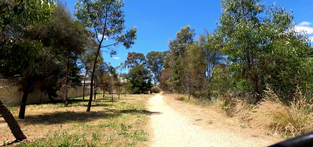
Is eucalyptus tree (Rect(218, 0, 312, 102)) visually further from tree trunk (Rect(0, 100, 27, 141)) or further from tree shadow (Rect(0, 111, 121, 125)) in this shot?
tree trunk (Rect(0, 100, 27, 141))

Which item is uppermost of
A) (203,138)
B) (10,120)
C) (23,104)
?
(23,104)

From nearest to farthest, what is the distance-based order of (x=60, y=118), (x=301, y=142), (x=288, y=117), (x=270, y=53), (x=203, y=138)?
(x=301, y=142)
(x=203, y=138)
(x=288, y=117)
(x=270, y=53)
(x=60, y=118)

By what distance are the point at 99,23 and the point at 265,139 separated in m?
11.8

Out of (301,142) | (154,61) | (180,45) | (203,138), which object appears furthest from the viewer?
(154,61)

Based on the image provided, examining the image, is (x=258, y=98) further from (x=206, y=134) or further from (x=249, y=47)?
(x=206, y=134)

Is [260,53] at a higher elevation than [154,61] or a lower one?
lower

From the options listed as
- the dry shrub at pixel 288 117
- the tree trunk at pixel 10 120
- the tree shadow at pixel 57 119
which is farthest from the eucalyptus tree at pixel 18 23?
the dry shrub at pixel 288 117

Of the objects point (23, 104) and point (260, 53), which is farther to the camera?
point (23, 104)

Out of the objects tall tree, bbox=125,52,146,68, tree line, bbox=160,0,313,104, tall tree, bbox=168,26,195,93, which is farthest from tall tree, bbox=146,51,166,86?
tree line, bbox=160,0,313,104

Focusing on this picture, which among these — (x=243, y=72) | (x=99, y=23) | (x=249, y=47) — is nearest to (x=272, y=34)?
(x=249, y=47)

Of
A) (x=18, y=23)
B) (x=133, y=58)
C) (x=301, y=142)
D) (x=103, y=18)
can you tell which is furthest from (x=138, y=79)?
(x=301, y=142)

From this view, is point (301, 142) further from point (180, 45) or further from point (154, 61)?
point (154, 61)

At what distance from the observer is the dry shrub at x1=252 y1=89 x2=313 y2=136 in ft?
20.7

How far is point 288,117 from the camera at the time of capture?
22.0 ft
